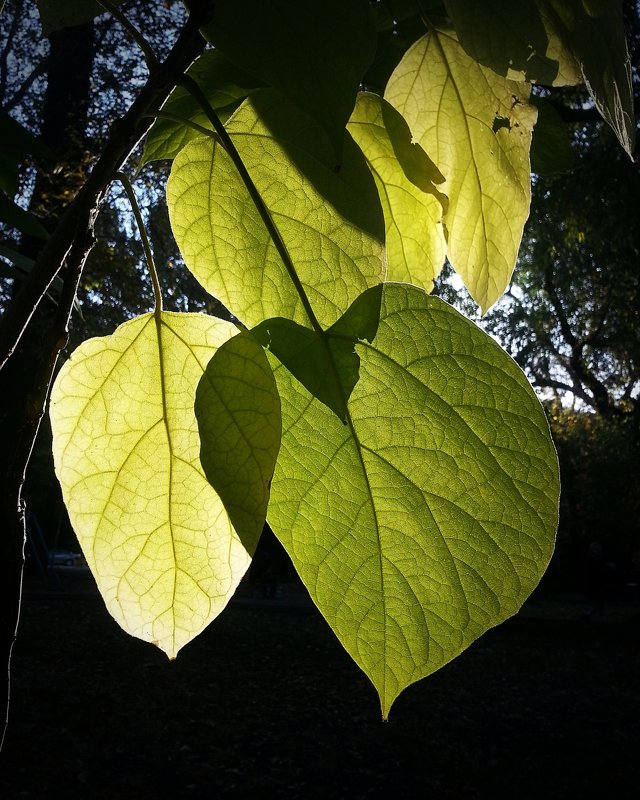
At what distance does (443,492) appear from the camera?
0.26 m

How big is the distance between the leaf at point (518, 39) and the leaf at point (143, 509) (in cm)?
16

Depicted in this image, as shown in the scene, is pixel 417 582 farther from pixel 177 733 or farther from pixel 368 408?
pixel 177 733

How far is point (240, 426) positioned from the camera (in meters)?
0.25

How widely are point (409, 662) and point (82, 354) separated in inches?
6.3

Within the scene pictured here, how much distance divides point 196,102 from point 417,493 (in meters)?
0.21

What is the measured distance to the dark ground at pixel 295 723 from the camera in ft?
11.4

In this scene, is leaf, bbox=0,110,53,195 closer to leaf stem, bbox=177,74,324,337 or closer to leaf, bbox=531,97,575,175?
leaf stem, bbox=177,74,324,337

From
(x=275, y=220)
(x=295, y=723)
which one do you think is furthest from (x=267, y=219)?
(x=295, y=723)

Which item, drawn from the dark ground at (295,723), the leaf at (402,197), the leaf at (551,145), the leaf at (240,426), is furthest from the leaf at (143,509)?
the dark ground at (295,723)

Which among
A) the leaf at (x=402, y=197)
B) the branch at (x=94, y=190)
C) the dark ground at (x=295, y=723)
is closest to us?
the branch at (x=94, y=190)

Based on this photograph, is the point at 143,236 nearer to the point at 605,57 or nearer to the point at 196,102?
the point at 196,102

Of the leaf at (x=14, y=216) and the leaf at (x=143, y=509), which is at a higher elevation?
the leaf at (x=14, y=216)

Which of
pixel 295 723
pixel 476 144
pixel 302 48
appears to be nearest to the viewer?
pixel 302 48

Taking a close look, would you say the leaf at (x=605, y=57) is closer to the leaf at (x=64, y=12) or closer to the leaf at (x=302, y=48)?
the leaf at (x=302, y=48)
